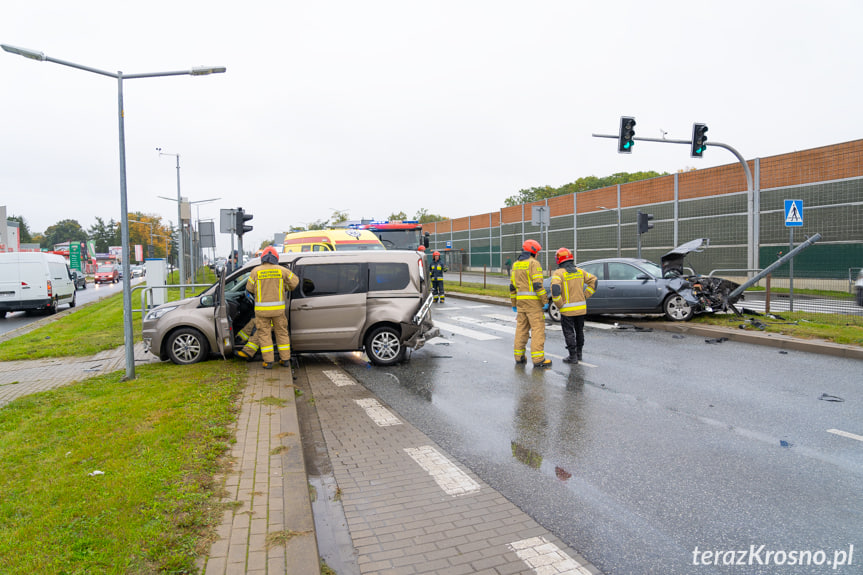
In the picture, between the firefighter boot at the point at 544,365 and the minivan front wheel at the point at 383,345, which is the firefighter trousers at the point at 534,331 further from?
the minivan front wheel at the point at 383,345

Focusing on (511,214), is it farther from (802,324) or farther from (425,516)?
(425,516)

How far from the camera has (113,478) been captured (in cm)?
412

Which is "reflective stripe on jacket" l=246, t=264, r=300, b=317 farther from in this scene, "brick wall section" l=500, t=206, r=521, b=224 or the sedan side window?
"brick wall section" l=500, t=206, r=521, b=224

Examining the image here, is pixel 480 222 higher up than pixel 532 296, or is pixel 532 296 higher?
pixel 480 222

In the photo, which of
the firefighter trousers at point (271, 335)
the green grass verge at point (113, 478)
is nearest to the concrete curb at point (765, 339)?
the firefighter trousers at point (271, 335)

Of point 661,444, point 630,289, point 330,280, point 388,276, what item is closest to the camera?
point 661,444

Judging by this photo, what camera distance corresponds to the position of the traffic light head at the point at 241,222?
1398 cm

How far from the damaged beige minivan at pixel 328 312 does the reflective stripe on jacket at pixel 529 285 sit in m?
1.67

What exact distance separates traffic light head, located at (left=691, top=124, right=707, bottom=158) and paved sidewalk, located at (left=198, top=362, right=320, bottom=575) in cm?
1789

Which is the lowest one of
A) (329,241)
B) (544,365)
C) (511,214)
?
(544,365)

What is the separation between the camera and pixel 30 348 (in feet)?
39.9

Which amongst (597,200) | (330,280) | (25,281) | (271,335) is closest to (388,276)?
(330,280)

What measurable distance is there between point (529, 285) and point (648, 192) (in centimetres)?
2347

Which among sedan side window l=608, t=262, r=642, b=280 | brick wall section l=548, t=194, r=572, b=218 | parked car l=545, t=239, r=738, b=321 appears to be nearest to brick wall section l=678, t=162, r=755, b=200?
brick wall section l=548, t=194, r=572, b=218
